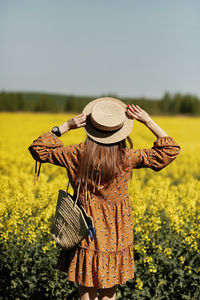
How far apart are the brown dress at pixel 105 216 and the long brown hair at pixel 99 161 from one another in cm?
7

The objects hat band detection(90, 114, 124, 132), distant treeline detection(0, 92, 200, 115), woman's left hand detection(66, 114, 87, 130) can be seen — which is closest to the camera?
hat band detection(90, 114, 124, 132)

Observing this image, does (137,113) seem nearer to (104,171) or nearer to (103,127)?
(103,127)

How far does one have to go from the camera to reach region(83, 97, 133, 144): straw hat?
7.28 feet

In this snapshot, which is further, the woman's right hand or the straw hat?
the woman's right hand

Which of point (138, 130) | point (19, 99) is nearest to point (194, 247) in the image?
point (138, 130)

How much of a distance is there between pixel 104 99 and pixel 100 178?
1.77ft

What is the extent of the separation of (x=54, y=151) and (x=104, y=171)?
0.36 m

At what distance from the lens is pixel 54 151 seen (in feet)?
7.57

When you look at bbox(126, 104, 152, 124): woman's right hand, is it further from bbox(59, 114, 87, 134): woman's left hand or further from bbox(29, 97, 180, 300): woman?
bbox(59, 114, 87, 134): woman's left hand

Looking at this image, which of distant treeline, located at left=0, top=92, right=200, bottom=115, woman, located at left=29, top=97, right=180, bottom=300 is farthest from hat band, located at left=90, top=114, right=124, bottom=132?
distant treeline, located at left=0, top=92, right=200, bottom=115

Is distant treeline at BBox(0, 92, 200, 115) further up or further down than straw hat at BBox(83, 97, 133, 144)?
further up

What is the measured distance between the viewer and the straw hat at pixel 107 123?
2.22 meters

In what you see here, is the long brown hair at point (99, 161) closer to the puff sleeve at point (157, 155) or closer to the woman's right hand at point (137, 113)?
the puff sleeve at point (157, 155)

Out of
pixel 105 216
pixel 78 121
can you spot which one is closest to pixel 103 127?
pixel 78 121
